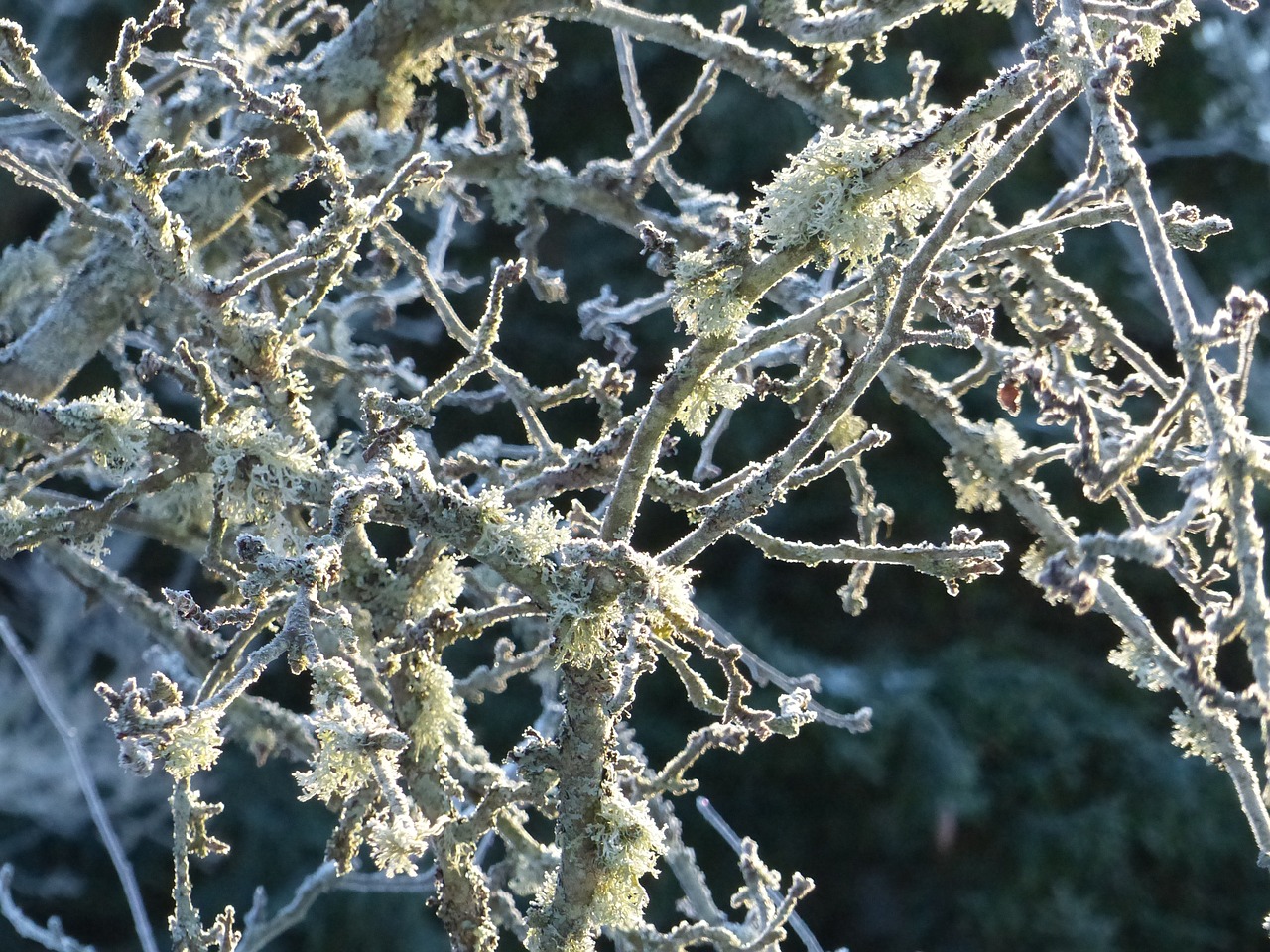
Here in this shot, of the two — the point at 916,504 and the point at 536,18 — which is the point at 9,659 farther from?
the point at 536,18

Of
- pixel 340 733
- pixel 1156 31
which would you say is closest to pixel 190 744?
pixel 340 733

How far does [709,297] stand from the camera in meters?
0.87

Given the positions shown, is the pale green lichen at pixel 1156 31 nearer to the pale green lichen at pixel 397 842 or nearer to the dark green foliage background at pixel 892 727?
the pale green lichen at pixel 397 842

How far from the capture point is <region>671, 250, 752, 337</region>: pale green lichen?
2.84 feet

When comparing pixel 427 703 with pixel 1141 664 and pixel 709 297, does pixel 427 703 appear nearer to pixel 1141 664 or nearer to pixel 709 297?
pixel 709 297

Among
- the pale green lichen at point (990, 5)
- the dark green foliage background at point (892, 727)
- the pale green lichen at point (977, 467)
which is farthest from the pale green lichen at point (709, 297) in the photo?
the dark green foliage background at point (892, 727)

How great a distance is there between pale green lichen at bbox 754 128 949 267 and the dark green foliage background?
11.8 ft

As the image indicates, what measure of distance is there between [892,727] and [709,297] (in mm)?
3795

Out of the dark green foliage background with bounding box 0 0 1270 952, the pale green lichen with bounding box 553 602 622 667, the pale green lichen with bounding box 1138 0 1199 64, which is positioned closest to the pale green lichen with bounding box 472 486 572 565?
the pale green lichen with bounding box 553 602 622 667

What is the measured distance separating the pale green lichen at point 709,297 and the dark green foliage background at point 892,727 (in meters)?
3.59

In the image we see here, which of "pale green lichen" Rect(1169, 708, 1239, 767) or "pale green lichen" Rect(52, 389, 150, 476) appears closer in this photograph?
"pale green lichen" Rect(1169, 708, 1239, 767)

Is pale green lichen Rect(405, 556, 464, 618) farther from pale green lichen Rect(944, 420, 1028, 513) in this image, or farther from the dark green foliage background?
the dark green foliage background

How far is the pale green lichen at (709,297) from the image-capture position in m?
0.87

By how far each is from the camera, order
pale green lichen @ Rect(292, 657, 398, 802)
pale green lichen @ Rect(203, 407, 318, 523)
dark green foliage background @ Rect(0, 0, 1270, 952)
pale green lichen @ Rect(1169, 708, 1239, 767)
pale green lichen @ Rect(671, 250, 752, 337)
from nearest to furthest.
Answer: pale green lichen @ Rect(1169, 708, 1239, 767) < pale green lichen @ Rect(292, 657, 398, 802) < pale green lichen @ Rect(671, 250, 752, 337) < pale green lichen @ Rect(203, 407, 318, 523) < dark green foliage background @ Rect(0, 0, 1270, 952)
